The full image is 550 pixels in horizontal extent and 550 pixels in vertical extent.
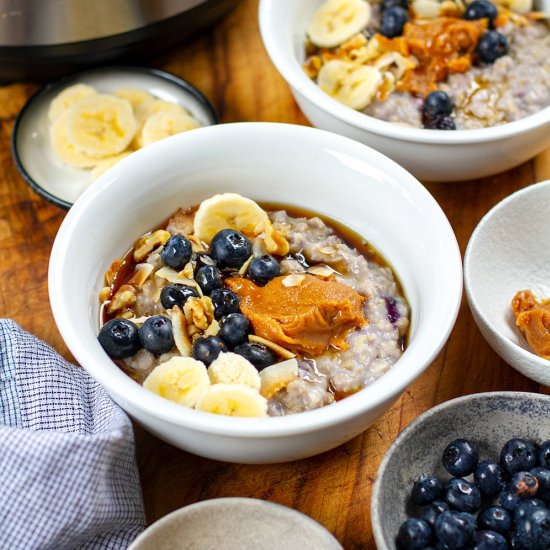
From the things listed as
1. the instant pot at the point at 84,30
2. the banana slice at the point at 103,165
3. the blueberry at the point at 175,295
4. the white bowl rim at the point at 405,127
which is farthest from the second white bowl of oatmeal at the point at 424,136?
the blueberry at the point at 175,295

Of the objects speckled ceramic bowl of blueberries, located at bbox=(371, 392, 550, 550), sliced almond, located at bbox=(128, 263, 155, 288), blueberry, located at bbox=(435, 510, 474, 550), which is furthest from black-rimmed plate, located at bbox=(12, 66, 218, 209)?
blueberry, located at bbox=(435, 510, 474, 550)

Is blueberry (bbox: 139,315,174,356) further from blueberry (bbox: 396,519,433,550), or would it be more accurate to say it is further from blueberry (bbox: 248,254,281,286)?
blueberry (bbox: 396,519,433,550)

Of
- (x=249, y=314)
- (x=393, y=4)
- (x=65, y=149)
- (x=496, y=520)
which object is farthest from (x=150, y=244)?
(x=393, y=4)

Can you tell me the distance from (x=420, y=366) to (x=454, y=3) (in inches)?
48.8

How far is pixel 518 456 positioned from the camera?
1613 mm

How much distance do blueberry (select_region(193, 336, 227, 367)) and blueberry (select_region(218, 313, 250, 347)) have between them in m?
0.02

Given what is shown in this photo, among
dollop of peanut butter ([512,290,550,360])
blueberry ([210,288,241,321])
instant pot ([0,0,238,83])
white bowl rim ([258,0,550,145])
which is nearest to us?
blueberry ([210,288,241,321])

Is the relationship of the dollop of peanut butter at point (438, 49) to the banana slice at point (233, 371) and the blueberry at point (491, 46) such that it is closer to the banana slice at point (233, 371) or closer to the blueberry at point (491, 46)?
the blueberry at point (491, 46)

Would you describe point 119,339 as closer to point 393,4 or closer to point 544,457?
point 544,457

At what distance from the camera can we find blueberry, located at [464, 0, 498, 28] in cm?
230

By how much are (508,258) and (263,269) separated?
60cm

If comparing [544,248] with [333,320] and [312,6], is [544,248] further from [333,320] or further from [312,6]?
[312,6]

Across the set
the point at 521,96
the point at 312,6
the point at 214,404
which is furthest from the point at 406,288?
the point at 312,6

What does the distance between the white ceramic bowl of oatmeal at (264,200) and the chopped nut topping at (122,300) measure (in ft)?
0.12
